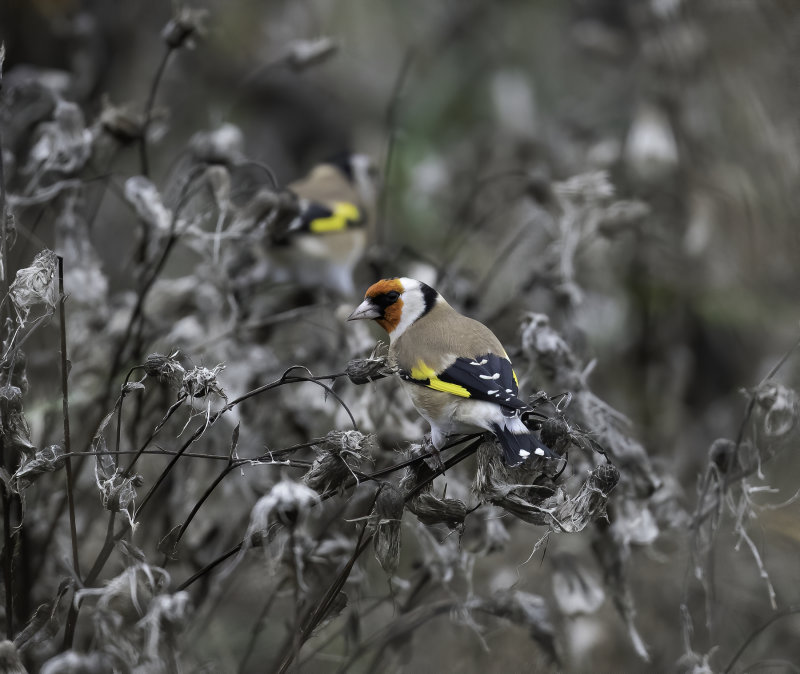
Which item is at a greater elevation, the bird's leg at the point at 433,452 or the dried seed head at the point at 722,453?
the bird's leg at the point at 433,452

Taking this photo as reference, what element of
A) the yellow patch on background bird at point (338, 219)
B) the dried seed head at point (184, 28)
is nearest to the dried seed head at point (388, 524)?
the dried seed head at point (184, 28)

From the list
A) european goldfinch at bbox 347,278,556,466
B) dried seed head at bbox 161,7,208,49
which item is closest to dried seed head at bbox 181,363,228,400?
european goldfinch at bbox 347,278,556,466

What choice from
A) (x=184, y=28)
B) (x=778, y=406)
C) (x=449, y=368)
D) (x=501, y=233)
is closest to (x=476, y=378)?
(x=449, y=368)

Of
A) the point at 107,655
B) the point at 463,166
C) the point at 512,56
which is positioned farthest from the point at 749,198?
the point at 107,655

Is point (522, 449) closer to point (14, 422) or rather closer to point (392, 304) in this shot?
point (392, 304)

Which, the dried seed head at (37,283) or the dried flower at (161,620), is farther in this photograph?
the dried seed head at (37,283)

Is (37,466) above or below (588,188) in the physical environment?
above

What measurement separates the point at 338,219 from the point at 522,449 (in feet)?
6.60

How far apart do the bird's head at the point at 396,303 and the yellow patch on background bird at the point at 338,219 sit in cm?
106

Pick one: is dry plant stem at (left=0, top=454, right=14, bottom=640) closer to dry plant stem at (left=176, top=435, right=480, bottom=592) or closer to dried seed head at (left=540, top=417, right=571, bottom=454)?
dry plant stem at (left=176, top=435, right=480, bottom=592)

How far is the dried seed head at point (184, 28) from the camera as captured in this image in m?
2.43

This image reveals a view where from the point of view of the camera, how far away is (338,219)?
3625 mm

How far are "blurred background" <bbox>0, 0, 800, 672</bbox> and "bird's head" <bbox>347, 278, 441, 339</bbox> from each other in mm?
133

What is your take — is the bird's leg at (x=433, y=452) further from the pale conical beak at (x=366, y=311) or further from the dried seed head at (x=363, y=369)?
the pale conical beak at (x=366, y=311)
